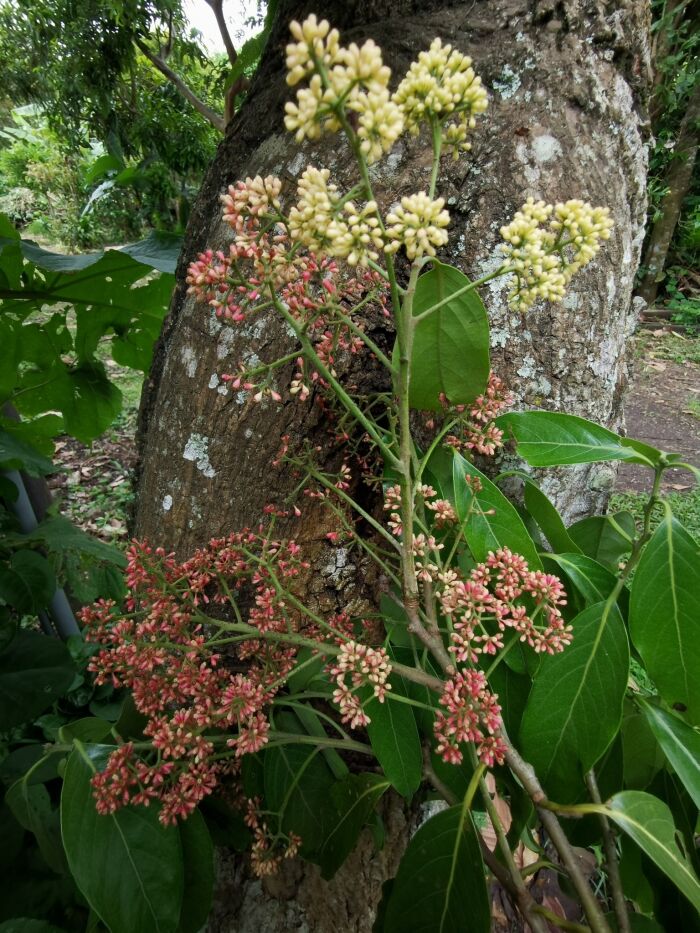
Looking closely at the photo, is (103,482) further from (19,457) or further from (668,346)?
(668,346)

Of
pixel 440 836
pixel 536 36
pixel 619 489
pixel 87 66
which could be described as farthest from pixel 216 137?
pixel 440 836

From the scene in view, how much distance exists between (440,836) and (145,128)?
5.78 m

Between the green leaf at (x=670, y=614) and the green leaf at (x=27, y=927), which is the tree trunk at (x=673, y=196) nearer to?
the green leaf at (x=670, y=614)

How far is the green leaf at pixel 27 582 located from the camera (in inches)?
48.1

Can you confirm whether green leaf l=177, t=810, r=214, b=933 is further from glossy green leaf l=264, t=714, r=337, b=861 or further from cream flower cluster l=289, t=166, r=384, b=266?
cream flower cluster l=289, t=166, r=384, b=266

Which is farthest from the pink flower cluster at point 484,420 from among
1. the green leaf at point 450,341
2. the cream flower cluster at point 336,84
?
the cream flower cluster at point 336,84

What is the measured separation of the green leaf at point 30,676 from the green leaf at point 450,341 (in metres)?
0.98

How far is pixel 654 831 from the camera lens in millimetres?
566

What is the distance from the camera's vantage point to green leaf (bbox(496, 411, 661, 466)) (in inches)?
27.1

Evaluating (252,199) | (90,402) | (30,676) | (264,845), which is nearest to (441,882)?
(264,845)

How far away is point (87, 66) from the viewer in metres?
4.21

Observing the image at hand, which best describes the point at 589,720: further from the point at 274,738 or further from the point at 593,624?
the point at 274,738

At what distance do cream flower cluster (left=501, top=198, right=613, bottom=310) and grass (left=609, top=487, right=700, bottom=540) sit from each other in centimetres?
297

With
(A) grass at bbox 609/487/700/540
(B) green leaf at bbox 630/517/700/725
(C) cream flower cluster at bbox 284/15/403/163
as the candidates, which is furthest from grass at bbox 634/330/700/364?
(C) cream flower cluster at bbox 284/15/403/163
